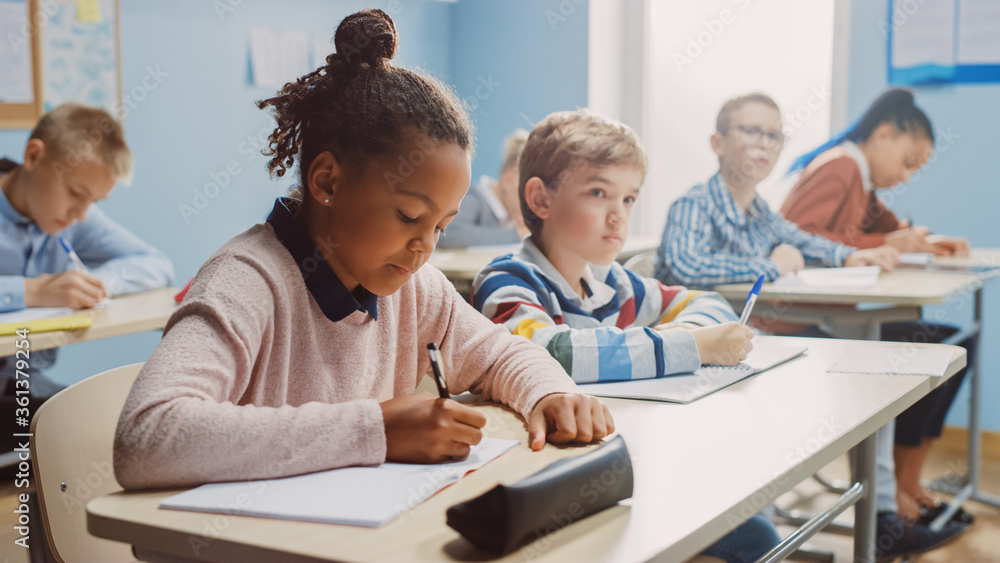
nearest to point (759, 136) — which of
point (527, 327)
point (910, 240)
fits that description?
point (910, 240)

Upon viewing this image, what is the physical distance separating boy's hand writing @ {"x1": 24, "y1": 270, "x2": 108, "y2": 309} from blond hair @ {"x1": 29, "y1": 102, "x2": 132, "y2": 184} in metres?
0.41

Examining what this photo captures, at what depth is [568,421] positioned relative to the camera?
875 mm

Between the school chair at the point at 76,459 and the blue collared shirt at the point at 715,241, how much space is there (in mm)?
1551

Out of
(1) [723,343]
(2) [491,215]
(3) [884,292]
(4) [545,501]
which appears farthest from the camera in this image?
(2) [491,215]

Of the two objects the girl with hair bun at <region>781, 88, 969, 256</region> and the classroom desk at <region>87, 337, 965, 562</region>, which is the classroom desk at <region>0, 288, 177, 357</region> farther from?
the girl with hair bun at <region>781, 88, 969, 256</region>

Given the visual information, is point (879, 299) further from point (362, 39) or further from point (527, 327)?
point (362, 39)

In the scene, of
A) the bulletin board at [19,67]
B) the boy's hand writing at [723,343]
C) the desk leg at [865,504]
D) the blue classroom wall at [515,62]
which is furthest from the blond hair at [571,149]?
the blue classroom wall at [515,62]

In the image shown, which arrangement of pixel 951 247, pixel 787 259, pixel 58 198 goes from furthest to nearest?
1. pixel 951 247
2. pixel 787 259
3. pixel 58 198

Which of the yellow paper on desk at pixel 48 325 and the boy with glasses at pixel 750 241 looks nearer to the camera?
the yellow paper on desk at pixel 48 325

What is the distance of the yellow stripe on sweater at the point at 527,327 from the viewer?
124 cm

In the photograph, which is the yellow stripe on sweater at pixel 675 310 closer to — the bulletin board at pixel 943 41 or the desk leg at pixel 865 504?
the desk leg at pixel 865 504

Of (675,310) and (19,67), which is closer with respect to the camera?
(675,310)

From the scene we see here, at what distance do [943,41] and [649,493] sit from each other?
318 cm

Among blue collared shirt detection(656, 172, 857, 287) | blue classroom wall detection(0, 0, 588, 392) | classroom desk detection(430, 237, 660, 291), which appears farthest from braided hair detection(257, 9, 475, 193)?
blue classroom wall detection(0, 0, 588, 392)
